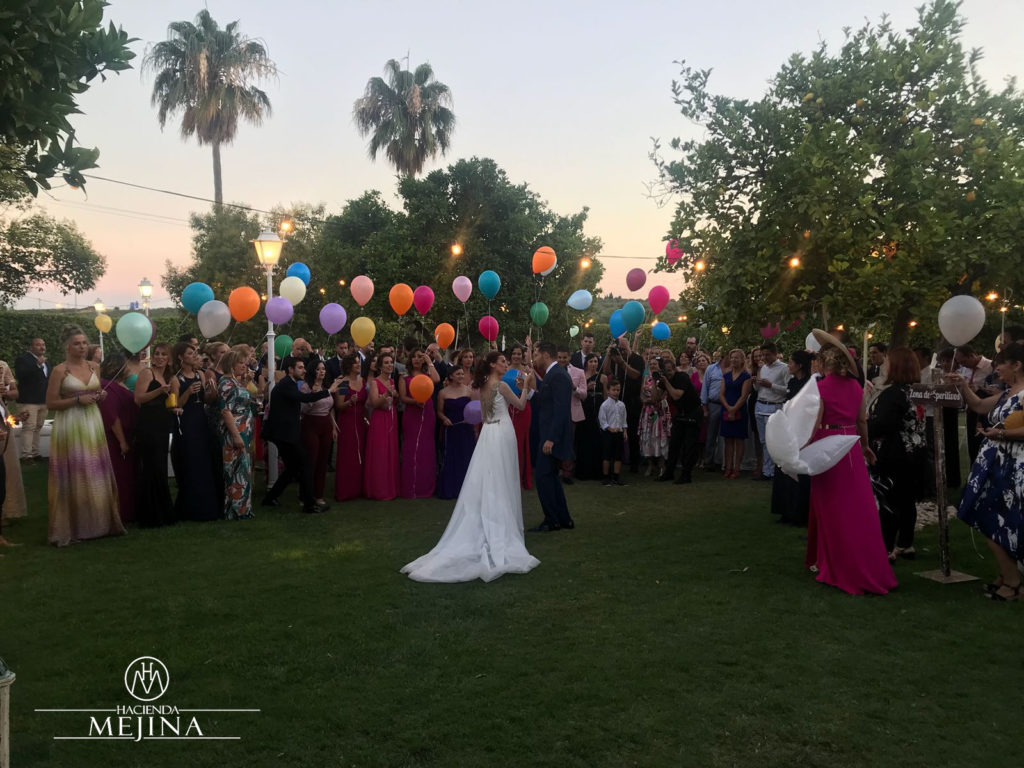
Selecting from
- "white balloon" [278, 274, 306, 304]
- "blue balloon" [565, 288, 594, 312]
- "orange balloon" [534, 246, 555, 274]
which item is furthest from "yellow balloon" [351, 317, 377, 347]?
"blue balloon" [565, 288, 594, 312]

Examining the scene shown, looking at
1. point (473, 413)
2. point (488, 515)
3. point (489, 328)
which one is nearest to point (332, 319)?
point (489, 328)

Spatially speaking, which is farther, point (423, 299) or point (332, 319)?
point (423, 299)

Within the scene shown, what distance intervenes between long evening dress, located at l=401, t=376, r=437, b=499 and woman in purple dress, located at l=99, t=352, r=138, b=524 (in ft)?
11.2

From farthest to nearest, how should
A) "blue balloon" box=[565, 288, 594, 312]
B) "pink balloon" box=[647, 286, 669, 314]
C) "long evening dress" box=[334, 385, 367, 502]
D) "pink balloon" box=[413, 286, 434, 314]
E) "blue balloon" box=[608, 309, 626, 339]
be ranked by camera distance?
"blue balloon" box=[565, 288, 594, 312]
"pink balloon" box=[413, 286, 434, 314]
"pink balloon" box=[647, 286, 669, 314]
"blue balloon" box=[608, 309, 626, 339]
"long evening dress" box=[334, 385, 367, 502]

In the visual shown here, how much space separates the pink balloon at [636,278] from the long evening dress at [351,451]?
4.90 meters

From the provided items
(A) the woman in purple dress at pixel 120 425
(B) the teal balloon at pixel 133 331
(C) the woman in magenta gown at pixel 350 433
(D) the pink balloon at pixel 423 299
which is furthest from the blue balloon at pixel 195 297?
(D) the pink balloon at pixel 423 299

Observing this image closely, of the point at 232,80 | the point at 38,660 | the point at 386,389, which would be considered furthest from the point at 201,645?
the point at 232,80

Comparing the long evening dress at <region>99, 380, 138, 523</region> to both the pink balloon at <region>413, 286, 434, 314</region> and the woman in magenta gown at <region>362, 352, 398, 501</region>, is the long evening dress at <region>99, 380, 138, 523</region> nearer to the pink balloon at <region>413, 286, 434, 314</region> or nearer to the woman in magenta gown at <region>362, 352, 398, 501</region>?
the woman in magenta gown at <region>362, 352, 398, 501</region>

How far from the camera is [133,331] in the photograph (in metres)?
8.02

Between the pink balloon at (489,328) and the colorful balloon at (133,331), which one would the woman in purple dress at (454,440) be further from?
the colorful balloon at (133,331)

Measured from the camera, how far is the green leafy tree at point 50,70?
3232 millimetres

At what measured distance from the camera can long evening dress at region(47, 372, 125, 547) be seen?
757 centimetres

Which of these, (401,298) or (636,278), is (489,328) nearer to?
(401,298)

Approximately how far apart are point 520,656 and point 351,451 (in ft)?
19.9
